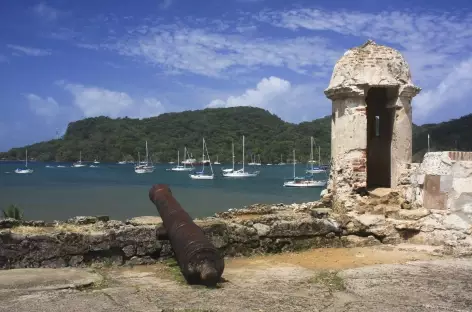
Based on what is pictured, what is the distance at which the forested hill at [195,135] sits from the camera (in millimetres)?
116625

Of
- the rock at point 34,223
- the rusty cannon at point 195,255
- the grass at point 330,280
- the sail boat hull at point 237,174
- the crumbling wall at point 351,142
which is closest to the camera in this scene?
the rusty cannon at point 195,255

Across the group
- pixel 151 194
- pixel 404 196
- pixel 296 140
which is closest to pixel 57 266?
pixel 151 194

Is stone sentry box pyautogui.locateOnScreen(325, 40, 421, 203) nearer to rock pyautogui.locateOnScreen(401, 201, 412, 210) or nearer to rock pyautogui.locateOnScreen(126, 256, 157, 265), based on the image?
rock pyautogui.locateOnScreen(401, 201, 412, 210)

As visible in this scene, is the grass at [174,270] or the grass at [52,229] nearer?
the grass at [174,270]

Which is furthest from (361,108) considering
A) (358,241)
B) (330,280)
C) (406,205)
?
(330,280)

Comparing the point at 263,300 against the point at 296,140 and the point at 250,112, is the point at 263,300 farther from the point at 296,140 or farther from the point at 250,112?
the point at 250,112

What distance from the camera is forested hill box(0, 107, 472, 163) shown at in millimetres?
116625

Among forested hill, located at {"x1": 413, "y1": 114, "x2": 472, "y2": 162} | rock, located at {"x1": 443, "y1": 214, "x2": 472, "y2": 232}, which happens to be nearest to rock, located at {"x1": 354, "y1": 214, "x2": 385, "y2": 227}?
rock, located at {"x1": 443, "y1": 214, "x2": 472, "y2": 232}

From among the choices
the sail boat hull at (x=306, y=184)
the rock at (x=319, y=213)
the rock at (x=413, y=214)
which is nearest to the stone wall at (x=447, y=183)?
the rock at (x=413, y=214)

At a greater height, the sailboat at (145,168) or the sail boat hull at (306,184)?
the sailboat at (145,168)

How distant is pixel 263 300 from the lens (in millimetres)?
5027

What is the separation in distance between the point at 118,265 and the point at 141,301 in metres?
1.85

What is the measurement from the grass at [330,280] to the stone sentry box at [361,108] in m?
3.10

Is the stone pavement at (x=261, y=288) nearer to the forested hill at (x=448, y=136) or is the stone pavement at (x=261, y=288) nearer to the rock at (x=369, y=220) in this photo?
the rock at (x=369, y=220)
